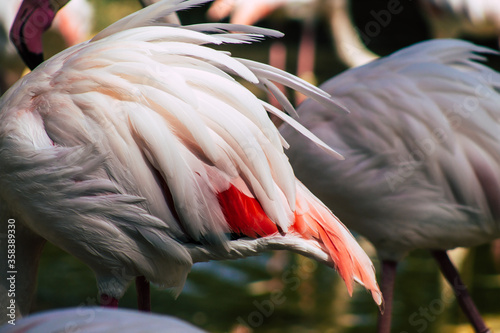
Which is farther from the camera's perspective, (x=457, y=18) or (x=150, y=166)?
(x=457, y=18)

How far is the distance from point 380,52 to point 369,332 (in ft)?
23.2

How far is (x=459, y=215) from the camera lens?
2078 millimetres

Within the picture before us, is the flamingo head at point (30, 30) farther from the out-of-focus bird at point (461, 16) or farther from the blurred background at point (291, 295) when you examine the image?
the out-of-focus bird at point (461, 16)

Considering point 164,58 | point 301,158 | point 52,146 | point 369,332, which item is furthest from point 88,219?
point 369,332

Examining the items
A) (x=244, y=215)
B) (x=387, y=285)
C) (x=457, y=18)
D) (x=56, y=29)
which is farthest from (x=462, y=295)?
(x=56, y=29)

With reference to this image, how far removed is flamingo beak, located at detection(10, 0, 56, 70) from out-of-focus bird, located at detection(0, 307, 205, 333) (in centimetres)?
130

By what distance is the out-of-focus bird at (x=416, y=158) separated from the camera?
2.05m

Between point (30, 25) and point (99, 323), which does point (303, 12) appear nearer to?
point (30, 25)

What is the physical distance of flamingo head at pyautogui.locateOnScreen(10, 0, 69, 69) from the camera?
2.12 metres

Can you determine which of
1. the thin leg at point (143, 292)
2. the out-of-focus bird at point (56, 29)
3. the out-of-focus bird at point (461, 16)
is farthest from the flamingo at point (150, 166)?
the out-of-focus bird at point (461, 16)

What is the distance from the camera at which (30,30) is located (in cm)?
214

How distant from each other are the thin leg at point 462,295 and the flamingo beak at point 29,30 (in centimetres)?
171

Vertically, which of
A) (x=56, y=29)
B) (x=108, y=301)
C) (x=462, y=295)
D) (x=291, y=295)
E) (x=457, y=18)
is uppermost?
(x=56, y=29)

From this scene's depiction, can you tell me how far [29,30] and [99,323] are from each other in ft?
4.77
